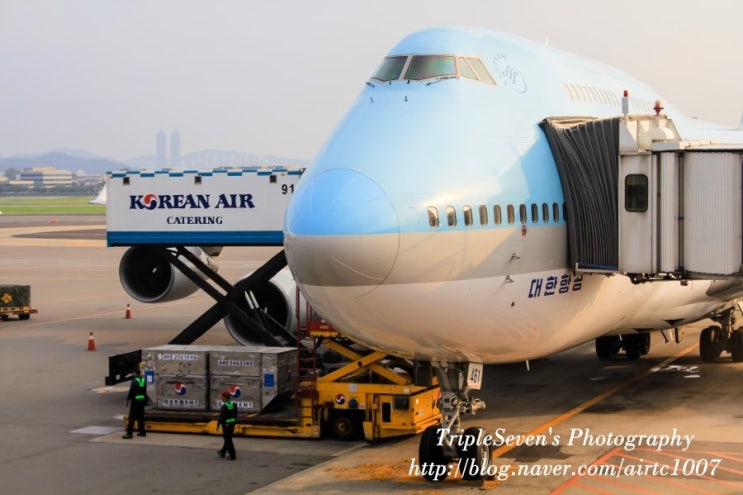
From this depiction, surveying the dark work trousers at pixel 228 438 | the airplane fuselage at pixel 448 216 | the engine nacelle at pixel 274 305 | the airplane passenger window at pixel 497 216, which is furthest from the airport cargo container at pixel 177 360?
the airplane passenger window at pixel 497 216

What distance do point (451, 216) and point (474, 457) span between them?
3.94m

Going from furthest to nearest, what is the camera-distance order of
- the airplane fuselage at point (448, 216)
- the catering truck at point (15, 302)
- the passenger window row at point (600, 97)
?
the catering truck at point (15, 302), the passenger window row at point (600, 97), the airplane fuselage at point (448, 216)

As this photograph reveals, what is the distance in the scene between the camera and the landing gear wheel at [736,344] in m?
27.8

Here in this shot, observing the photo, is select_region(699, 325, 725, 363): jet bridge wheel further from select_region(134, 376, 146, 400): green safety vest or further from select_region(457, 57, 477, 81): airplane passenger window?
select_region(134, 376, 146, 400): green safety vest

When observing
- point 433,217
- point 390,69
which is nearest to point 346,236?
point 433,217

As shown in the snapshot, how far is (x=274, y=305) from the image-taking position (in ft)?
89.3

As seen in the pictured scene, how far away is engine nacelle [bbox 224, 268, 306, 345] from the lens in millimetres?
25719

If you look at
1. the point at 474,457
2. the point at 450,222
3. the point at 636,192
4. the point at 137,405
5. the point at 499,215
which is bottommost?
the point at 474,457

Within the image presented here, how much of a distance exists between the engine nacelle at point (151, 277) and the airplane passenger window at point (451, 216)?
15.0m

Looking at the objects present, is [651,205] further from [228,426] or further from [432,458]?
[228,426]

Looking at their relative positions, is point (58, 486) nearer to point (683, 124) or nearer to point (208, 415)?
point (208, 415)

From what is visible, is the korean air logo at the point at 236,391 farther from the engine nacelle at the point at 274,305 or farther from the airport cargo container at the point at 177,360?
the engine nacelle at the point at 274,305

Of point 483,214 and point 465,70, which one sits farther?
point 465,70

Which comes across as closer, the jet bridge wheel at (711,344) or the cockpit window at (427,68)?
the cockpit window at (427,68)
